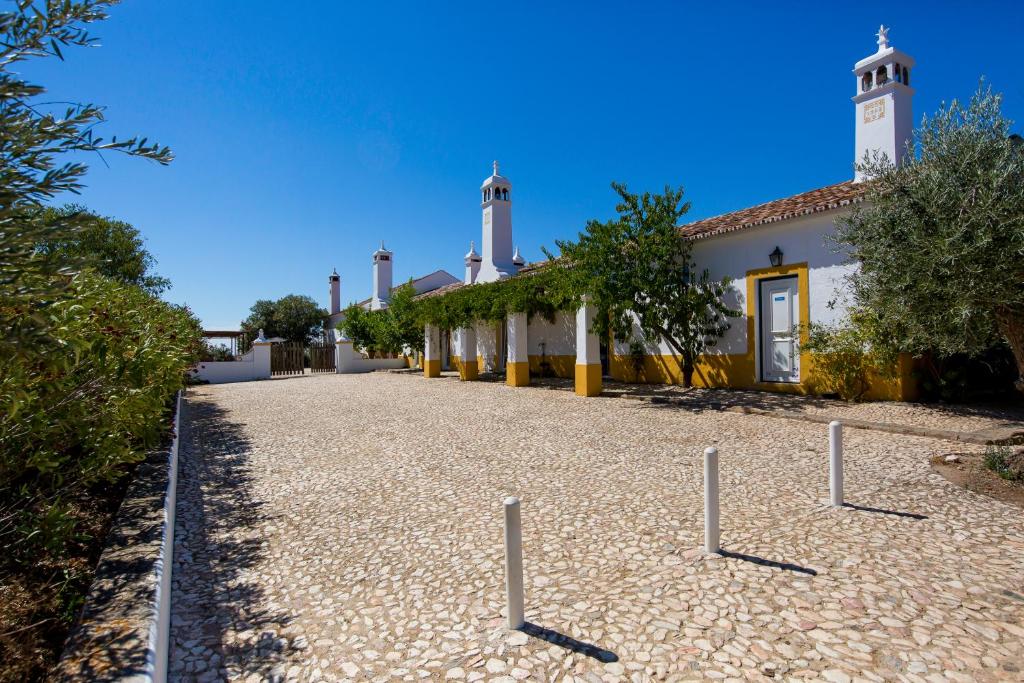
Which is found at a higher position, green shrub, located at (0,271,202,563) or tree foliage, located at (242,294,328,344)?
tree foliage, located at (242,294,328,344)

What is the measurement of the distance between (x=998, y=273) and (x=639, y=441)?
4.58 metres

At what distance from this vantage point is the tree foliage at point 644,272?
12094mm

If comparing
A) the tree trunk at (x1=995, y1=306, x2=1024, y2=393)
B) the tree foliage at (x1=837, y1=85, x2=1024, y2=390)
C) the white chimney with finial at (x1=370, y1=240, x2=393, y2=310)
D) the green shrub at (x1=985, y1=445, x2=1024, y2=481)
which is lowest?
the green shrub at (x1=985, y1=445, x2=1024, y2=481)

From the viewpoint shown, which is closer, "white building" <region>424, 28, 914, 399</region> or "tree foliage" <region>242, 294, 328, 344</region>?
"white building" <region>424, 28, 914, 399</region>

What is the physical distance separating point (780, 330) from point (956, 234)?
7.15 metres

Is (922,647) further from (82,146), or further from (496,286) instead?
(496,286)

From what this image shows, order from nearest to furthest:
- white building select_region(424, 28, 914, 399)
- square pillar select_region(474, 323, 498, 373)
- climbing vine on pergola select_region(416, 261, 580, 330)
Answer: white building select_region(424, 28, 914, 399)
climbing vine on pergola select_region(416, 261, 580, 330)
square pillar select_region(474, 323, 498, 373)

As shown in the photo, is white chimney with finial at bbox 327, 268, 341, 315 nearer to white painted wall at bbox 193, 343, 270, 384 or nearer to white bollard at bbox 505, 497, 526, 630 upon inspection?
white painted wall at bbox 193, 343, 270, 384

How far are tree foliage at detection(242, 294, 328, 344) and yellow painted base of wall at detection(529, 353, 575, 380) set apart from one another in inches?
1160

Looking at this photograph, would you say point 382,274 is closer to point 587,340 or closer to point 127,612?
point 587,340

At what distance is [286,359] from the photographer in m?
27.5

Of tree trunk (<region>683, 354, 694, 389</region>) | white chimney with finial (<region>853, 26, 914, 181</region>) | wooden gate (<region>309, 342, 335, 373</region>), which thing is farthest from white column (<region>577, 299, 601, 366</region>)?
wooden gate (<region>309, 342, 335, 373</region>)

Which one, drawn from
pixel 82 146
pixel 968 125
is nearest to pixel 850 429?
pixel 968 125

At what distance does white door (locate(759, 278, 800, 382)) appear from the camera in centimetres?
1203
